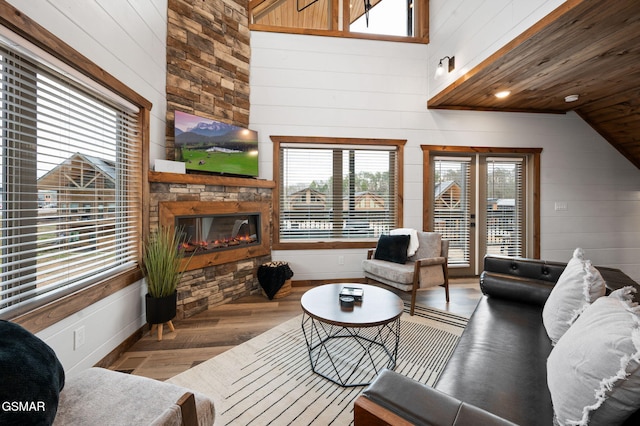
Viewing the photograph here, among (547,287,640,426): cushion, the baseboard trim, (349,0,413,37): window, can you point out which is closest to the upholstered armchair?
(547,287,640,426): cushion

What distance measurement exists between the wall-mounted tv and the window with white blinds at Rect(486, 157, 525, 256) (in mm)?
3685

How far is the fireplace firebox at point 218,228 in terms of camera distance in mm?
2940

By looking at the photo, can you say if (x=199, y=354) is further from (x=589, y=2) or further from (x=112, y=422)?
(x=589, y=2)

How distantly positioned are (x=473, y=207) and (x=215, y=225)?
384 centimetres

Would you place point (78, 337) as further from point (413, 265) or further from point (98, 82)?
point (413, 265)

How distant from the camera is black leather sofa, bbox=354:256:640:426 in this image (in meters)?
0.82

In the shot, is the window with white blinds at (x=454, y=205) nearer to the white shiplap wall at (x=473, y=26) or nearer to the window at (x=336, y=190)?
the window at (x=336, y=190)

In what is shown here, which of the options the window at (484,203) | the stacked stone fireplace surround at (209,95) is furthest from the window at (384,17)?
the window at (484,203)

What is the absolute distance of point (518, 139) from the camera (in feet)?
14.4

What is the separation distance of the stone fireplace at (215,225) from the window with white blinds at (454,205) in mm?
2595

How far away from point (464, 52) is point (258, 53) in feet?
8.74

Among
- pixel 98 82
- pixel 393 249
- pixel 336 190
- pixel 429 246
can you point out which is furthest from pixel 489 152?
pixel 98 82

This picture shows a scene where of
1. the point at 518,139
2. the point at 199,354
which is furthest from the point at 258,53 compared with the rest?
the point at 518,139

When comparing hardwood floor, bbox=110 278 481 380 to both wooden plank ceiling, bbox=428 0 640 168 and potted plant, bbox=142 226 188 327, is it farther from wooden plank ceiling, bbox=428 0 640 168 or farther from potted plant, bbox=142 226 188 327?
wooden plank ceiling, bbox=428 0 640 168
